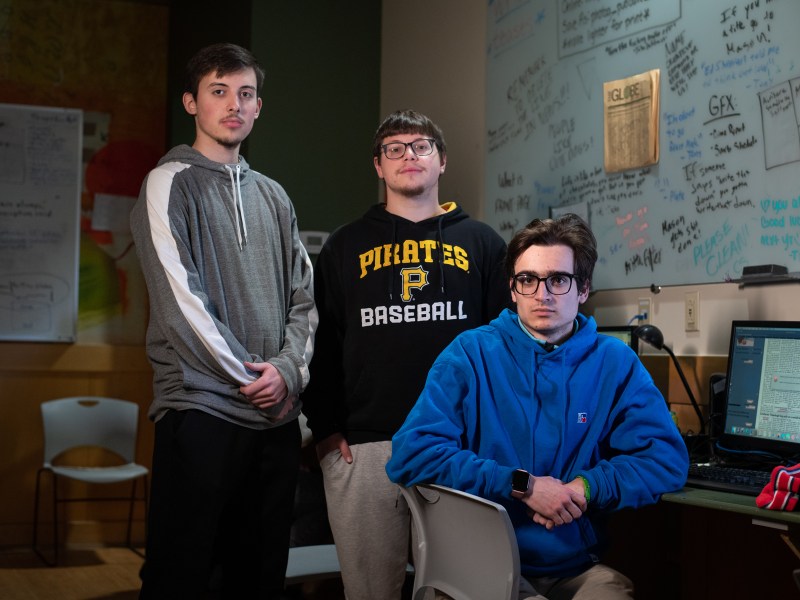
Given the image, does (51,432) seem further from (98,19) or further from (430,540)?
(430,540)

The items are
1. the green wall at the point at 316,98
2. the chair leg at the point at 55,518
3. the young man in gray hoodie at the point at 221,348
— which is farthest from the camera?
the chair leg at the point at 55,518

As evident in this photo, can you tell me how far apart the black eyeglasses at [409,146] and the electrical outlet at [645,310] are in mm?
946

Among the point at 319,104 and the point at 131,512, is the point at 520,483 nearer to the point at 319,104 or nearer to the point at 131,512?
the point at 319,104

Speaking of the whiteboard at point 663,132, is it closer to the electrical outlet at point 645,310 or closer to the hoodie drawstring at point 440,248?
the electrical outlet at point 645,310

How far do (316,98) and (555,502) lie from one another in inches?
122

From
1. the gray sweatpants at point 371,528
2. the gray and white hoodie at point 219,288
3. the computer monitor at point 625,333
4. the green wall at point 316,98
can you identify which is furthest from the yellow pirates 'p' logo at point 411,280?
the green wall at point 316,98

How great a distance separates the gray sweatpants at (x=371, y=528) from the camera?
2.43m

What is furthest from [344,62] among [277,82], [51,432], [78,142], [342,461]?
[342,461]

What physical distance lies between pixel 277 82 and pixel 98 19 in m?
1.47

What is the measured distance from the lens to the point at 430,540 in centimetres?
197

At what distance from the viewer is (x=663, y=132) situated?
3047 mm

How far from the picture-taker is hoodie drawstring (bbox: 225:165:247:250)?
2.44 meters

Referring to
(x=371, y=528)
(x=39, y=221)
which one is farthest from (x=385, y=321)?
(x=39, y=221)

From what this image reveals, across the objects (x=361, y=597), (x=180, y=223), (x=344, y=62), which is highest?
(x=344, y=62)
